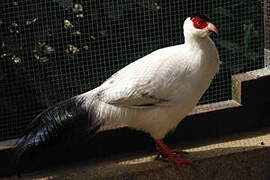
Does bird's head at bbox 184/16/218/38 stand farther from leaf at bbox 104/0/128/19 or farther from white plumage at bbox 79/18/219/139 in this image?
leaf at bbox 104/0/128/19

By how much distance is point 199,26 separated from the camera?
10.6 feet

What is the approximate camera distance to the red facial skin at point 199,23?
323 centimetres

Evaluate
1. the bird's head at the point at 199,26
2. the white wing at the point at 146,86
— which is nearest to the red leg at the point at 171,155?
the white wing at the point at 146,86

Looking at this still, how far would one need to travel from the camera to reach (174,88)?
3188 millimetres

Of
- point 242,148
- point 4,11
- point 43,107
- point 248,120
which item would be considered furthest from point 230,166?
point 4,11

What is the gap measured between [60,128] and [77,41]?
0.82m

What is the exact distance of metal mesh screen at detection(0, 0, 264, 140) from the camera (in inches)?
151

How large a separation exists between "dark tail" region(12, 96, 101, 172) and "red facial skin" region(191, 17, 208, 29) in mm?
712

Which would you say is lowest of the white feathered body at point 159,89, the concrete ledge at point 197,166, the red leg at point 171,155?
the concrete ledge at point 197,166

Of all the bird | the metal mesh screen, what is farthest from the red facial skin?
the metal mesh screen

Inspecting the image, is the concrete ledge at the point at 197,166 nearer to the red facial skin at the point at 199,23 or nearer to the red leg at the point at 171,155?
the red leg at the point at 171,155

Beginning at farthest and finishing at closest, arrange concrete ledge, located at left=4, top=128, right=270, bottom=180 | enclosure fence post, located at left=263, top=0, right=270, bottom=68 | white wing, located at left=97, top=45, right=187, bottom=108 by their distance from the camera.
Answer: enclosure fence post, located at left=263, top=0, right=270, bottom=68 → concrete ledge, located at left=4, top=128, right=270, bottom=180 → white wing, located at left=97, top=45, right=187, bottom=108

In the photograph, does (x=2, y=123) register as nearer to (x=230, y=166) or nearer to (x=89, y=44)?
(x=89, y=44)

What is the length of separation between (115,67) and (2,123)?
2.61 feet
